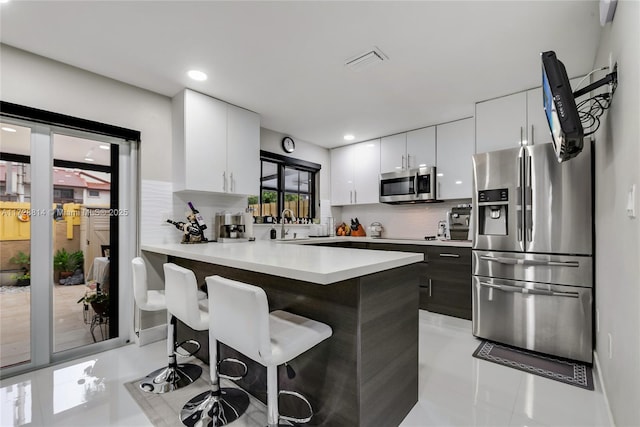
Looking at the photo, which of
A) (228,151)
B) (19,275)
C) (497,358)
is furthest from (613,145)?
(19,275)

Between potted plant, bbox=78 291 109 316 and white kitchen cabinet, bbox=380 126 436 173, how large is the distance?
3.67 meters

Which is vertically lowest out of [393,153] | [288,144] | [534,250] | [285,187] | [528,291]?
[528,291]

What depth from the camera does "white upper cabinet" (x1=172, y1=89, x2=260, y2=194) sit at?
2895 millimetres

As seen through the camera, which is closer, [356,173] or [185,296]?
[185,296]

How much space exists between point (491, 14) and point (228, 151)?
8.34ft

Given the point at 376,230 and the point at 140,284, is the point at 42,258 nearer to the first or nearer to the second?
the point at 140,284

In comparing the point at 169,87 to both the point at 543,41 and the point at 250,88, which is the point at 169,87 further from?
the point at 543,41

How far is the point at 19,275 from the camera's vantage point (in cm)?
232

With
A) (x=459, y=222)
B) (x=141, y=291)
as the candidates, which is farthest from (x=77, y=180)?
(x=459, y=222)

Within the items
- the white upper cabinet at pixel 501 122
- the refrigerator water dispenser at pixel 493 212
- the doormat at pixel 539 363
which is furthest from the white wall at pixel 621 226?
the white upper cabinet at pixel 501 122

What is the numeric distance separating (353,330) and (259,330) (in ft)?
1.45

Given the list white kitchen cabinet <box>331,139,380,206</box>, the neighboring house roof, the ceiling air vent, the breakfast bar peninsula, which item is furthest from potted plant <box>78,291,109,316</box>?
white kitchen cabinet <box>331,139,380,206</box>

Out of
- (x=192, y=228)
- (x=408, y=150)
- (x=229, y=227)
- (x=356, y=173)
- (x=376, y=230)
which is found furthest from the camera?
(x=356, y=173)

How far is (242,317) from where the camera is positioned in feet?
4.19
